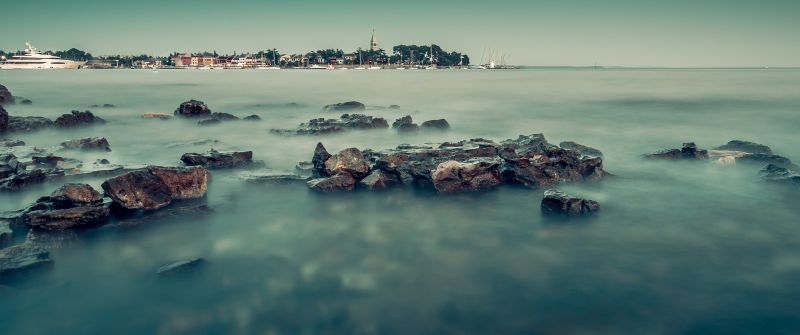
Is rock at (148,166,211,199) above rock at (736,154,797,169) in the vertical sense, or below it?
below

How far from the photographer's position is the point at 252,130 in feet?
81.2

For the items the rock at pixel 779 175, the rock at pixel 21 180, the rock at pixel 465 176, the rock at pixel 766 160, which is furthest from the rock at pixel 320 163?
the rock at pixel 766 160

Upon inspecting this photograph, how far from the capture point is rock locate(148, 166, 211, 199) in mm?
11273

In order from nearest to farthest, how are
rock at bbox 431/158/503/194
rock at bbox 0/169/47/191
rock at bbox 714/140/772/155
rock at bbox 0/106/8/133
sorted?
rock at bbox 0/169/47/191 < rock at bbox 431/158/503/194 < rock at bbox 714/140/772/155 < rock at bbox 0/106/8/133

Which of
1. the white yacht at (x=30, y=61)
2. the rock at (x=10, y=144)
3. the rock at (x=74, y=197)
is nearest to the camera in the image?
the rock at (x=74, y=197)

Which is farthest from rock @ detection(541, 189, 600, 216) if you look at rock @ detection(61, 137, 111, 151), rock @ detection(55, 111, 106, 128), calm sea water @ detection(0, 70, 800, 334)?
rock @ detection(55, 111, 106, 128)

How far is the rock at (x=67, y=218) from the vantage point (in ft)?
30.0

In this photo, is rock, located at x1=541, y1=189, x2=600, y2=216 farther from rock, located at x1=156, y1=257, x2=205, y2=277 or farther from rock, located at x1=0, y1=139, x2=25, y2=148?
rock, located at x1=0, y1=139, x2=25, y2=148

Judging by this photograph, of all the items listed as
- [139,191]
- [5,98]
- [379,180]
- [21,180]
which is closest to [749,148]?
[379,180]

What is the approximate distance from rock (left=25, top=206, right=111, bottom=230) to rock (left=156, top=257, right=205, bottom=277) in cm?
264

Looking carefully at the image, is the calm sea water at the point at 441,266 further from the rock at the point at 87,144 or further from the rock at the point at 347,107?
the rock at the point at 347,107

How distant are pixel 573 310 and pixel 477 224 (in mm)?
3714

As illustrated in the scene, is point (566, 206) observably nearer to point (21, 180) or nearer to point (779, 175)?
point (779, 175)

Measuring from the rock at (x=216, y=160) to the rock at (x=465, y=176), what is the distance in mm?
6424
